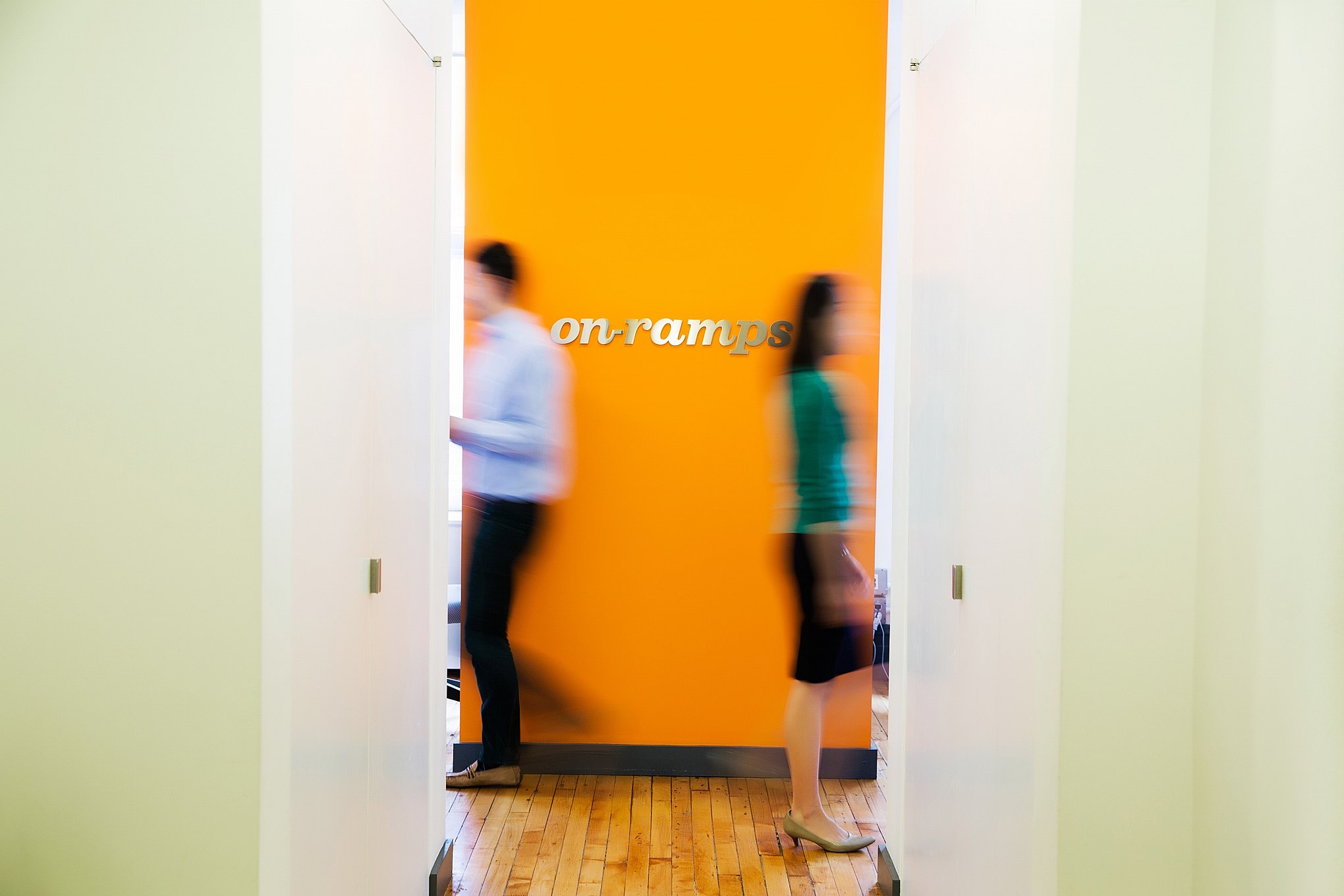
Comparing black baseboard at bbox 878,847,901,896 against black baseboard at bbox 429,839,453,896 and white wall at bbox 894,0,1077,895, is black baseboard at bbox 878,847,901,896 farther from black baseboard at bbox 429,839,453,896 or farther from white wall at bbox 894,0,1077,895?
black baseboard at bbox 429,839,453,896

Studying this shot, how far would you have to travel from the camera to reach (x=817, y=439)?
12.1 ft

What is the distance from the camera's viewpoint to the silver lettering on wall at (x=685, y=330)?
4359 mm

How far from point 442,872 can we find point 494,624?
116 centimetres

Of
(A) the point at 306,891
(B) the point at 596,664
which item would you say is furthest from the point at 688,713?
(A) the point at 306,891

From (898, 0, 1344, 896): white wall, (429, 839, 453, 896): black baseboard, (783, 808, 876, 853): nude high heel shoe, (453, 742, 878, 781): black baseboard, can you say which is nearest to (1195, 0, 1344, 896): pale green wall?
(898, 0, 1344, 896): white wall

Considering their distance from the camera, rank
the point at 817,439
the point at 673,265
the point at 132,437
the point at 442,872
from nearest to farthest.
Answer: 1. the point at 132,437
2. the point at 442,872
3. the point at 817,439
4. the point at 673,265

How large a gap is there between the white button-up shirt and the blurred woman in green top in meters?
1.07

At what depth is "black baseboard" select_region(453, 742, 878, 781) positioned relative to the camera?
4.42m

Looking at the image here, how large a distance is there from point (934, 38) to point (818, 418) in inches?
50.5

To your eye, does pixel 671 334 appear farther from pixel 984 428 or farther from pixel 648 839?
pixel 984 428

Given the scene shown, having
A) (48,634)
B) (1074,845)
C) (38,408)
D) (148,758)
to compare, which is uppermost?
(38,408)

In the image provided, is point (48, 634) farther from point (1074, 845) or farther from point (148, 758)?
point (1074, 845)

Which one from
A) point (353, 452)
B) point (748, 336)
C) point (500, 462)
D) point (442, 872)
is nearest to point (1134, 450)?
point (353, 452)

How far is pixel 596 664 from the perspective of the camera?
4.41 metres
